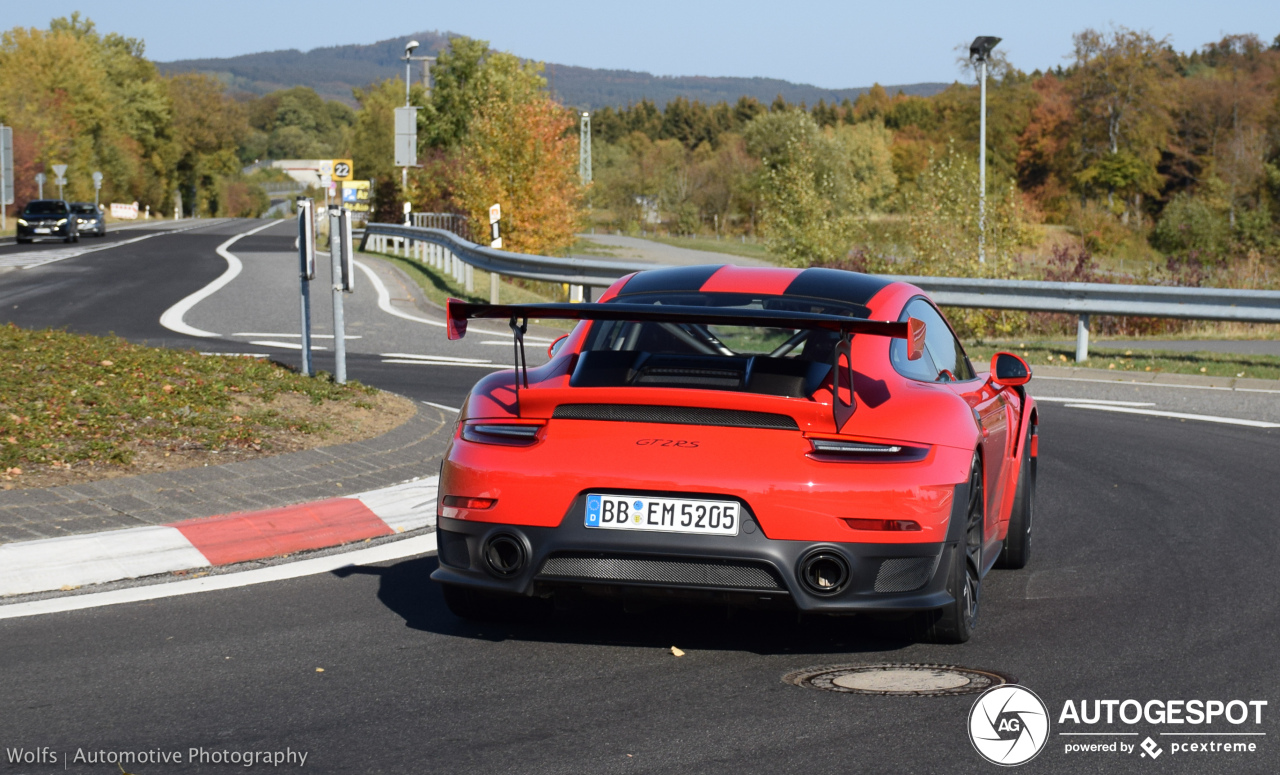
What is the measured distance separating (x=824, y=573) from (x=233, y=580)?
110 inches

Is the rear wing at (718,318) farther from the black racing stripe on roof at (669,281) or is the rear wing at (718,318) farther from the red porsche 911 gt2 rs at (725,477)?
the black racing stripe on roof at (669,281)

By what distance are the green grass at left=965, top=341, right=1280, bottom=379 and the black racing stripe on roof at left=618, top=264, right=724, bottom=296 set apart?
10.6 meters

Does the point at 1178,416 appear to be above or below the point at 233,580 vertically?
below

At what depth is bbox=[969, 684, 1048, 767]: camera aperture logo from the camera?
3.98 meters

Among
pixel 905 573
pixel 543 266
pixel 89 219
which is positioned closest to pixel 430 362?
pixel 543 266

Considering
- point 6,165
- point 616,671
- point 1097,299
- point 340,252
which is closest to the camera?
point 616,671

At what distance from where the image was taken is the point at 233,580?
6043 mm

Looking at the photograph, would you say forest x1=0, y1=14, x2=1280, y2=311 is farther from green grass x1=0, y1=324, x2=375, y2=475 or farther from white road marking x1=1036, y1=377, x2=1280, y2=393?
green grass x1=0, y1=324, x2=375, y2=475

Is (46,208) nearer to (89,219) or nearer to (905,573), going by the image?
(89,219)

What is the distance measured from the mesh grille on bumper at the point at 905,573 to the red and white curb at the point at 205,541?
10.5 ft

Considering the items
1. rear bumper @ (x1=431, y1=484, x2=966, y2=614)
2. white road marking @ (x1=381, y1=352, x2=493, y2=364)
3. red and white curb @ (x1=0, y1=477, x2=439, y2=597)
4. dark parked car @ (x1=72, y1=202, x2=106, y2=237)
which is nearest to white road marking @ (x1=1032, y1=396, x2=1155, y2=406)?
white road marking @ (x1=381, y1=352, x2=493, y2=364)

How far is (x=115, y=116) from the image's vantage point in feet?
416

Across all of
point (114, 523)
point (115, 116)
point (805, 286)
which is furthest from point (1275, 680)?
point (115, 116)

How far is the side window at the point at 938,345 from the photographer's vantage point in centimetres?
564
